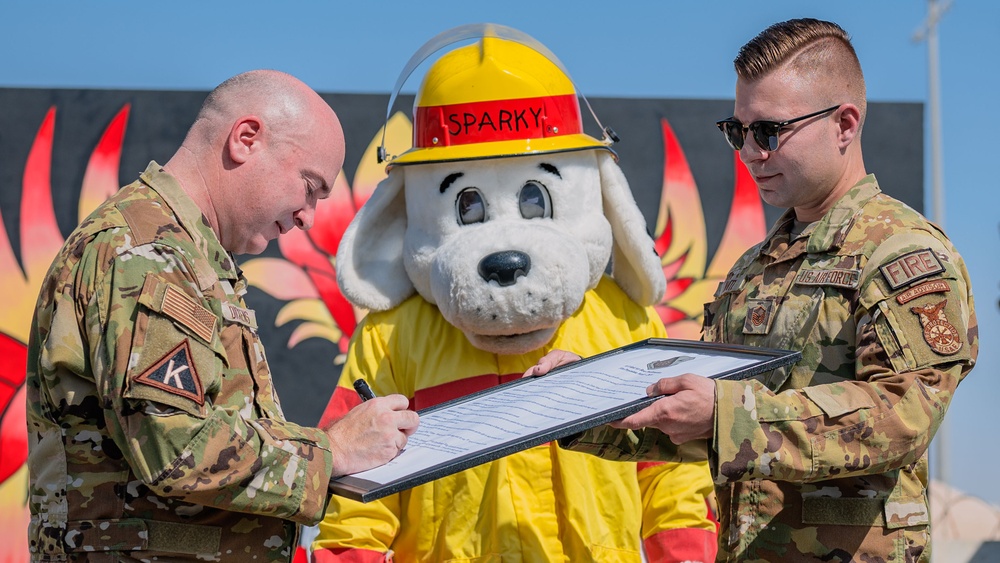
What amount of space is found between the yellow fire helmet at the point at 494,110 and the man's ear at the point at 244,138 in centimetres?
106

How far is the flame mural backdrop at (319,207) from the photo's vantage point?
532 centimetres

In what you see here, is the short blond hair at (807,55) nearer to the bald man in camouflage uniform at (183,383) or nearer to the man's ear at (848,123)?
the man's ear at (848,123)

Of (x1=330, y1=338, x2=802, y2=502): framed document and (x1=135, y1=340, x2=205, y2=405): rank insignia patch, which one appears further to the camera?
(x1=330, y1=338, x2=802, y2=502): framed document

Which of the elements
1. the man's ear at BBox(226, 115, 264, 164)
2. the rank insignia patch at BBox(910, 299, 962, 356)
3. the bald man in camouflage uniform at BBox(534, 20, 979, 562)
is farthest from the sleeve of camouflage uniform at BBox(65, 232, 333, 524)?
the rank insignia patch at BBox(910, 299, 962, 356)

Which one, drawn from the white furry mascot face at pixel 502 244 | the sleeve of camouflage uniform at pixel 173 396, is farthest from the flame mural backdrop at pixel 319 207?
the sleeve of camouflage uniform at pixel 173 396

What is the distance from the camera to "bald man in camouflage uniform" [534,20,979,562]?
2.11m

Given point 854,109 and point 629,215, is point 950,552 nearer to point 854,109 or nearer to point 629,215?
point 629,215

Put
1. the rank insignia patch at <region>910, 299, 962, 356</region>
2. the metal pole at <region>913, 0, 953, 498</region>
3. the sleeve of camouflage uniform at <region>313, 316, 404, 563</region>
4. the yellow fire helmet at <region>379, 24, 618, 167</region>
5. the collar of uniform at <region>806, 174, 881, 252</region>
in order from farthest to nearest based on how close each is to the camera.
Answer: the metal pole at <region>913, 0, 953, 498</region>, the yellow fire helmet at <region>379, 24, 618, 167</region>, the sleeve of camouflage uniform at <region>313, 316, 404, 563</region>, the collar of uniform at <region>806, 174, 881, 252</region>, the rank insignia patch at <region>910, 299, 962, 356</region>

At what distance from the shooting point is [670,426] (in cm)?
214

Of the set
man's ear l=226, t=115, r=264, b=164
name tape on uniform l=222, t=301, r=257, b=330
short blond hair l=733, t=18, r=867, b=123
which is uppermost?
short blond hair l=733, t=18, r=867, b=123

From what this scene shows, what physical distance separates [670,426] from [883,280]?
0.55 m

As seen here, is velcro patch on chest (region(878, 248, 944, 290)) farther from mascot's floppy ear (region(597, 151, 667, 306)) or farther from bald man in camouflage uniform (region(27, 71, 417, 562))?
mascot's floppy ear (region(597, 151, 667, 306))

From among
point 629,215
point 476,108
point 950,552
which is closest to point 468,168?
point 476,108

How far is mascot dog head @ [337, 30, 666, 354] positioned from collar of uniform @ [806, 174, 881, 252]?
3.06 feet
